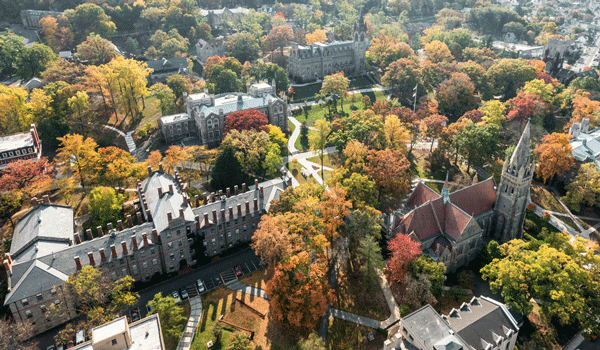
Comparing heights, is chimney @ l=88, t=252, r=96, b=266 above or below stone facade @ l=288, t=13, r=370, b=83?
below

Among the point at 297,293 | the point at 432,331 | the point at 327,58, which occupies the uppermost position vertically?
the point at 327,58

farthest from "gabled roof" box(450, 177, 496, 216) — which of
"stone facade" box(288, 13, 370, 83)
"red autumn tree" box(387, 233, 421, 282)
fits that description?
"stone facade" box(288, 13, 370, 83)

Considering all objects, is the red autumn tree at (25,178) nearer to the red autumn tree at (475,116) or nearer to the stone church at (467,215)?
the stone church at (467,215)

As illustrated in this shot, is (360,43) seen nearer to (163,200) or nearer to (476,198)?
(476,198)

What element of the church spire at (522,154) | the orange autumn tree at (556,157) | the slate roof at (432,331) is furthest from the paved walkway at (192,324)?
the orange autumn tree at (556,157)

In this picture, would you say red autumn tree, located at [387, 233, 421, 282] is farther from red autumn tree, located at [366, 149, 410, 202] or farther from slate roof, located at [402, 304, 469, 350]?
red autumn tree, located at [366, 149, 410, 202]

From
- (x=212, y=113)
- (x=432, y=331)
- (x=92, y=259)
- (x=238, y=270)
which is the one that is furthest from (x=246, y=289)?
(x=212, y=113)

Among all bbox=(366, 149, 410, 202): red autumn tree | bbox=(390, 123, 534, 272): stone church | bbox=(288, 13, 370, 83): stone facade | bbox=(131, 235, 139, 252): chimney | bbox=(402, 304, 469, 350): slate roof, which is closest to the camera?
bbox=(402, 304, 469, 350): slate roof
